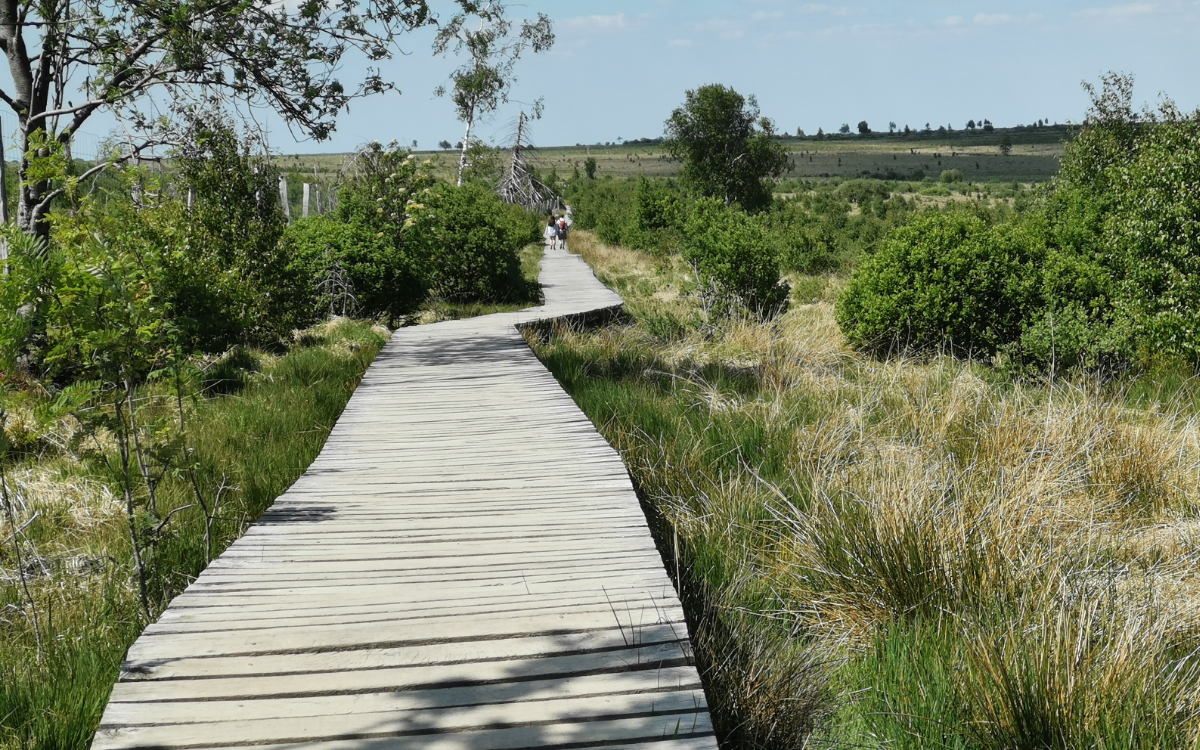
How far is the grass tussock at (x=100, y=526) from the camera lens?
2.79 metres

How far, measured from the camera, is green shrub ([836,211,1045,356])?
34.1ft

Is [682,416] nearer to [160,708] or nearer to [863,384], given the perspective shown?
[863,384]

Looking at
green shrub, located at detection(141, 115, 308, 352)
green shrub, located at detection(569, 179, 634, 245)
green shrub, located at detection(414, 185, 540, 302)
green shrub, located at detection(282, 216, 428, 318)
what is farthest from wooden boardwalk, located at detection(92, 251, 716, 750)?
green shrub, located at detection(569, 179, 634, 245)

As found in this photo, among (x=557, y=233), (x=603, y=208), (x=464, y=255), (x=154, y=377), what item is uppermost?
(x=603, y=208)

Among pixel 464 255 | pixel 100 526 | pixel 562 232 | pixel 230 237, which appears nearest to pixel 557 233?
pixel 562 232

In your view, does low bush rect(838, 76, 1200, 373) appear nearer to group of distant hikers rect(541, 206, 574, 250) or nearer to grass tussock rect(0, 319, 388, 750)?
grass tussock rect(0, 319, 388, 750)

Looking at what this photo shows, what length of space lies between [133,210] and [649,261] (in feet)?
65.3

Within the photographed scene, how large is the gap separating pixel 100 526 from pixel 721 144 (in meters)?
39.1

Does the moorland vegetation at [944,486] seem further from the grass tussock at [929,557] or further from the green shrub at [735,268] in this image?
the green shrub at [735,268]

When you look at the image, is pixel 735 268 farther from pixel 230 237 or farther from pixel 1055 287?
pixel 230 237

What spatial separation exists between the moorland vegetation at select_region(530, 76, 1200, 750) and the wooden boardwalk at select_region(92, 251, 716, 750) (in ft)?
1.17

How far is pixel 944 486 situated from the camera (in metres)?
3.94

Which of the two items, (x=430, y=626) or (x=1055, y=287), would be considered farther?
(x=1055, y=287)

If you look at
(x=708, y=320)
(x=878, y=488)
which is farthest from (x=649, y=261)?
(x=878, y=488)
